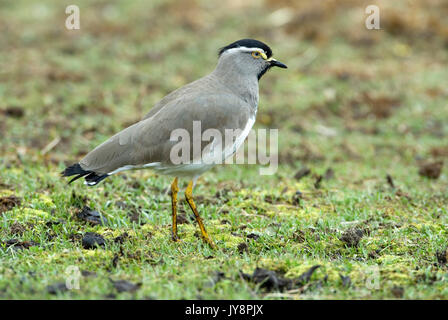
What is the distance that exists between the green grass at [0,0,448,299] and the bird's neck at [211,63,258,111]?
4.29 ft

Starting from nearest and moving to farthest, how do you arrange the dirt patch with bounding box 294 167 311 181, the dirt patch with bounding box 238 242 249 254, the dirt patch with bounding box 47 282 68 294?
1. the dirt patch with bounding box 47 282 68 294
2. the dirt patch with bounding box 238 242 249 254
3. the dirt patch with bounding box 294 167 311 181

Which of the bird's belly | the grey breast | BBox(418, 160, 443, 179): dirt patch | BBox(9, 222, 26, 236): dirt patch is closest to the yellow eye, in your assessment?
the grey breast

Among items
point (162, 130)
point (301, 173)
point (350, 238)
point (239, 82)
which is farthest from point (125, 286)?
point (301, 173)

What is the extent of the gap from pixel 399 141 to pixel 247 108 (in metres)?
5.48

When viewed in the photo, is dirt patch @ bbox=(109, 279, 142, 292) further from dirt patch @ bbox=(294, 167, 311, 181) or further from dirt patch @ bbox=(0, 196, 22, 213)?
dirt patch @ bbox=(294, 167, 311, 181)

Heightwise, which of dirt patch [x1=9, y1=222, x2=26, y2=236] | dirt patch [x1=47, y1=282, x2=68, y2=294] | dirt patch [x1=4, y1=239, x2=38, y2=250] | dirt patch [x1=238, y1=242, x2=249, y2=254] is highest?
dirt patch [x1=9, y1=222, x2=26, y2=236]

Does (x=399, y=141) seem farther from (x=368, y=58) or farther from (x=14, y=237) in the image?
(x=14, y=237)

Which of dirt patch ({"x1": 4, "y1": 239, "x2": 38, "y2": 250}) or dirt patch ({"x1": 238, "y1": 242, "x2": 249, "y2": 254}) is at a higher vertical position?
dirt patch ({"x1": 4, "y1": 239, "x2": 38, "y2": 250})

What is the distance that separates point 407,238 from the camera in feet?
18.9

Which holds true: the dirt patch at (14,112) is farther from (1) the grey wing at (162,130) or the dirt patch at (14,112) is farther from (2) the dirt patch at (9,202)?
(1) the grey wing at (162,130)

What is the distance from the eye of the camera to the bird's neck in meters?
6.17

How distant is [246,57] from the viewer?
254 inches

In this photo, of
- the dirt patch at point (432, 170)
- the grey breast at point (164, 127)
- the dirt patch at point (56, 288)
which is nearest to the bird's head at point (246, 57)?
the grey breast at point (164, 127)
